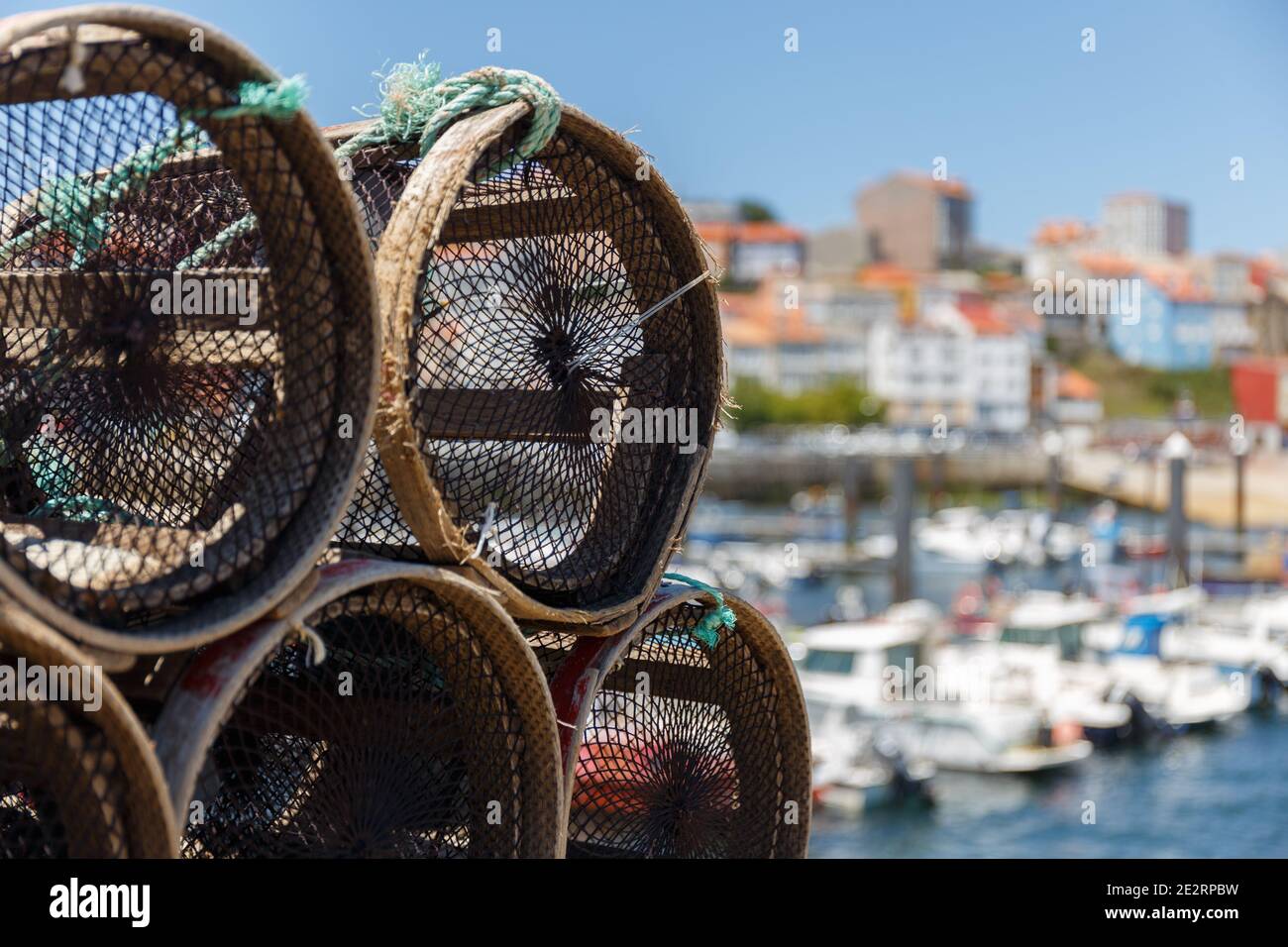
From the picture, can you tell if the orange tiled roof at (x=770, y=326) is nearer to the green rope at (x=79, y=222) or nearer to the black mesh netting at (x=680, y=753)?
the black mesh netting at (x=680, y=753)

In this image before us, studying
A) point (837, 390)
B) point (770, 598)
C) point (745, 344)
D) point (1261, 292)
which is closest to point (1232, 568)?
point (770, 598)

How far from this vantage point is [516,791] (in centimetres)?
194

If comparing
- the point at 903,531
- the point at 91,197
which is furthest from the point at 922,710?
the point at 91,197

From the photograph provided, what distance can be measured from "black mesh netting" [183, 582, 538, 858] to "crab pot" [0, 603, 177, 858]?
1.00 feet

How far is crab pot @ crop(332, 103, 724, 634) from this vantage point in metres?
2.00

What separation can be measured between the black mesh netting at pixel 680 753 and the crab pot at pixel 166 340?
0.57 metres

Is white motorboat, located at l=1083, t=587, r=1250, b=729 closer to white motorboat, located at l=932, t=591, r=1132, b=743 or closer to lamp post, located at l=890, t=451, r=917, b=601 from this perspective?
white motorboat, located at l=932, t=591, r=1132, b=743

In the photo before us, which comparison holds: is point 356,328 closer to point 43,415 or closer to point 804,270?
point 43,415

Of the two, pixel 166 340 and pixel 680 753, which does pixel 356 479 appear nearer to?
pixel 166 340

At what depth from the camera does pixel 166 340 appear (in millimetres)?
1893

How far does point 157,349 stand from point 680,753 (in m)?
0.94

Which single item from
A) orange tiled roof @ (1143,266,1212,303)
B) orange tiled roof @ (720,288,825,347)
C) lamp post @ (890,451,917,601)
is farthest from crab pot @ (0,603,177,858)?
orange tiled roof @ (1143,266,1212,303)

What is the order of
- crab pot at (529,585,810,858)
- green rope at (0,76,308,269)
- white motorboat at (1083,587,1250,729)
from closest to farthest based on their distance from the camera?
1. green rope at (0,76,308,269)
2. crab pot at (529,585,810,858)
3. white motorboat at (1083,587,1250,729)

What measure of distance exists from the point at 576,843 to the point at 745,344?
61484mm
